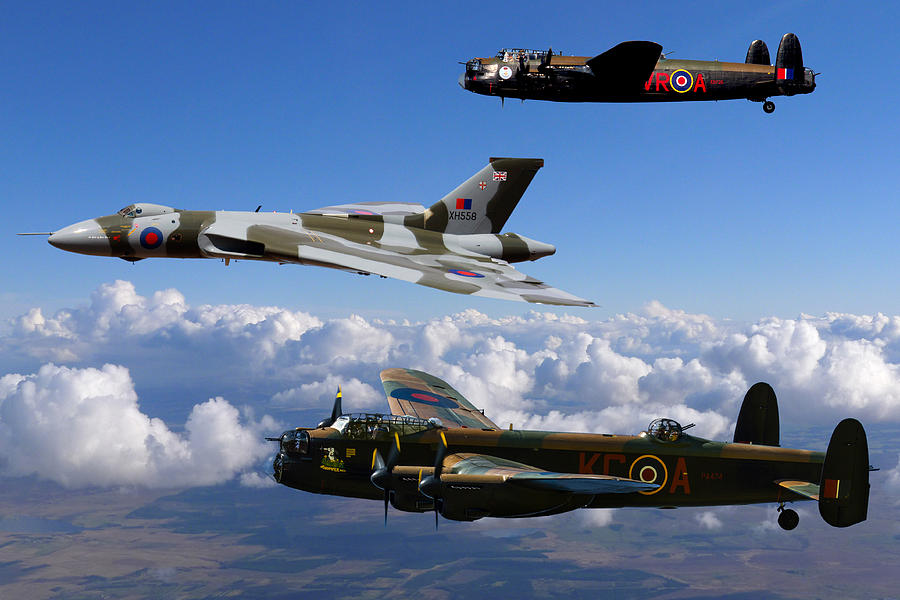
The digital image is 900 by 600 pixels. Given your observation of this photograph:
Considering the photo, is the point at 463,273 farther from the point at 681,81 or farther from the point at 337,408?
the point at 681,81

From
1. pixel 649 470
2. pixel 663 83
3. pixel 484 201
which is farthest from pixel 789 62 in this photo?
pixel 649 470

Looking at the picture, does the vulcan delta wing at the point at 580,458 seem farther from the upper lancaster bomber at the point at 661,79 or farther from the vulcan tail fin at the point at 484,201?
the upper lancaster bomber at the point at 661,79

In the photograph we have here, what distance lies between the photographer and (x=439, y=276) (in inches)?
901

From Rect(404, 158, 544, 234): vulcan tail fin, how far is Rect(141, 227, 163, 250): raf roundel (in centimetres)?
1015

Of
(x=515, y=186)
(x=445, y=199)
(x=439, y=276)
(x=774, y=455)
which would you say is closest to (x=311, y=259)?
(x=439, y=276)

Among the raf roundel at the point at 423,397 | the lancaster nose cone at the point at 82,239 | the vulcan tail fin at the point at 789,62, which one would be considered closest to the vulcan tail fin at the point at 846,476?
the raf roundel at the point at 423,397

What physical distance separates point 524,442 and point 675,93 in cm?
2048

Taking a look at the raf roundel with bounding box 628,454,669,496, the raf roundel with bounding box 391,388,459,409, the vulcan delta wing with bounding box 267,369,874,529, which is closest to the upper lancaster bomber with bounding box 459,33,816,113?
the raf roundel with bounding box 391,388,459,409

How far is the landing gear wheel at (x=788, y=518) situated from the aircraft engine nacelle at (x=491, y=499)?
8.45 meters

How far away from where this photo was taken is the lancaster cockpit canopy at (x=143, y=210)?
1089 inches

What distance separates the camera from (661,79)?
33875 mm

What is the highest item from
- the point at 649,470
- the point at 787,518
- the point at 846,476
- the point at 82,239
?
the point at 82,239

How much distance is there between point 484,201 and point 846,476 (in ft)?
58.3

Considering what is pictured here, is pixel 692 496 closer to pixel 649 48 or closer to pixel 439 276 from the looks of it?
pixel 439 276
